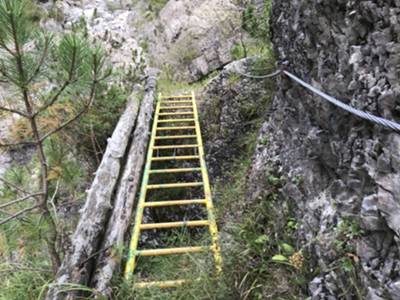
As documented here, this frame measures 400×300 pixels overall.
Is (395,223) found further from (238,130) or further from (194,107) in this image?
(194,107)

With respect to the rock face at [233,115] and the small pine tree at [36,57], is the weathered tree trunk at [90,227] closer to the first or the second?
the small pine tree at [36,57]

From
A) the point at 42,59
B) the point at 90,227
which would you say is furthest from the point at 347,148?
the point at 90,227

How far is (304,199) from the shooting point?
209 cm

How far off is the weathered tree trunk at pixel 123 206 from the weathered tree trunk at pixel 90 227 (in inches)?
3.1

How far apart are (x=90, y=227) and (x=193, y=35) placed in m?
7.72

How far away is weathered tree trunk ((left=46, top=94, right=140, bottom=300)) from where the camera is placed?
2283mm

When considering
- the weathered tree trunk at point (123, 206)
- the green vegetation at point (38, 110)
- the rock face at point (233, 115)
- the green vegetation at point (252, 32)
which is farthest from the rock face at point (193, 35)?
the green vegetation at point (38, 110)

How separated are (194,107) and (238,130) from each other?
1298 mm

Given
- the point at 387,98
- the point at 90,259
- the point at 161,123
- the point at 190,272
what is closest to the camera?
the point at 387,98

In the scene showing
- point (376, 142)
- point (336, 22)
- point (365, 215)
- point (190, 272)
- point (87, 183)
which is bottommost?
point (87, 183)

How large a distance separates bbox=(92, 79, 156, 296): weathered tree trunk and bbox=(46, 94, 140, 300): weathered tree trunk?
77mm

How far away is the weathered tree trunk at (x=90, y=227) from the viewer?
2283 mm

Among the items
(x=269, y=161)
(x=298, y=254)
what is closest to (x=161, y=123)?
(x=269, y=161)

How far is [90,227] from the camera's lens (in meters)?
2.79
